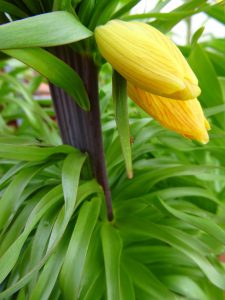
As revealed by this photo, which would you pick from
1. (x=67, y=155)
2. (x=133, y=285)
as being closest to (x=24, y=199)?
(x=67, y=155)

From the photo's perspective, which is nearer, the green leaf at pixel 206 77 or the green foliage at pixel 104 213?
the green foliage at pixel 104 213

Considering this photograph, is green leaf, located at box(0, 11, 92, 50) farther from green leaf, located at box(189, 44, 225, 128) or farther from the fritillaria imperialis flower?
green leaf, located at box(189, 44, 225, 128)

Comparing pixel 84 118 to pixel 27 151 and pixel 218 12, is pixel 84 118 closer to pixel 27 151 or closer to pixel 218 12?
pixel 27 151

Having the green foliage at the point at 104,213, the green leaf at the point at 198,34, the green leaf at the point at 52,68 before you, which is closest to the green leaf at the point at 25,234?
the green foliage at the point at 104,213

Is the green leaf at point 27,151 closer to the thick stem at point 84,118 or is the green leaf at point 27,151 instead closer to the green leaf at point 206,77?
the thick stem at point 84,118

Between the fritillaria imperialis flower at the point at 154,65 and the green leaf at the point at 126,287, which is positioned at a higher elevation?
the fritillaria imperialis flower at the point at 154,65
